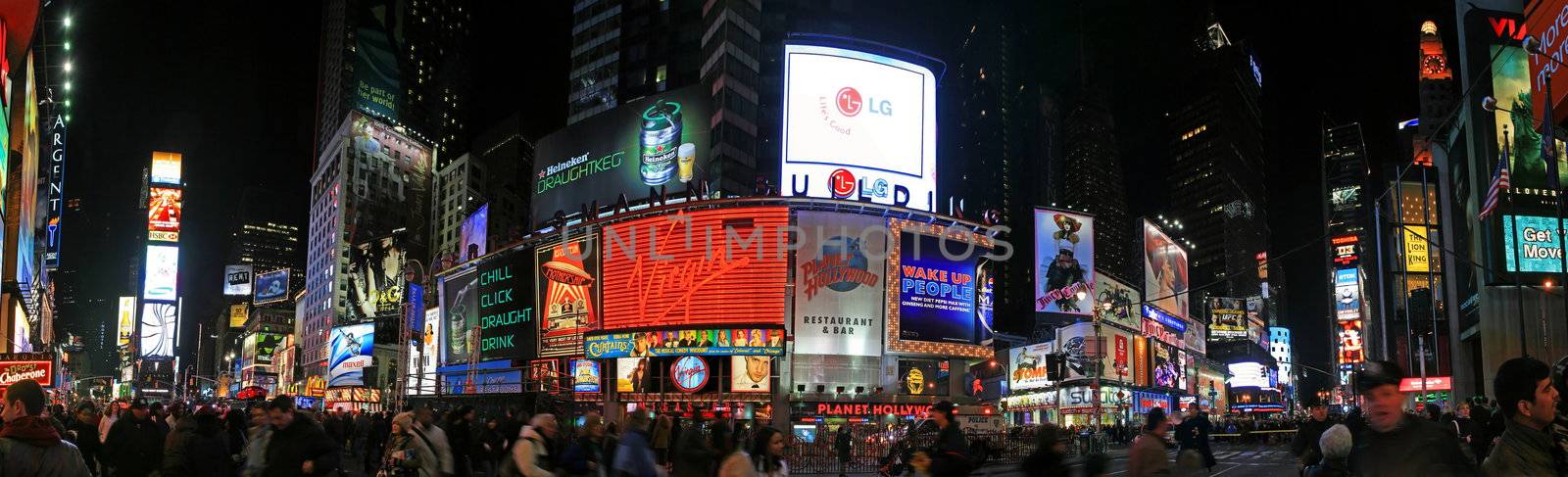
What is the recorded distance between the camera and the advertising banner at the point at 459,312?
63500 millimetres

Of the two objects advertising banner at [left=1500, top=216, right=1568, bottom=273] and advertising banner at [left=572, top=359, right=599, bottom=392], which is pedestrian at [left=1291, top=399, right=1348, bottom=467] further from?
advertising banner at [left=572, top=359, right=599, bottom=392]

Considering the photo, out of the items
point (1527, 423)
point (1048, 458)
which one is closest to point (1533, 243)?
point (1048, 458)

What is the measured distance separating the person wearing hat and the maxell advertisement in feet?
189

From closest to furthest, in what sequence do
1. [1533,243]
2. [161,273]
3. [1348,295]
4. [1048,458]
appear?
[1048,458] → [1533,243] → [1348,295] → [161,273]

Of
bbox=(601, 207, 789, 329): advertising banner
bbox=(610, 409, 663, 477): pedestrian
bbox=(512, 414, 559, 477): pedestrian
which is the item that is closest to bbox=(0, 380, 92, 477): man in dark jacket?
bbox=(512, 414, 559, 477): pedestrian

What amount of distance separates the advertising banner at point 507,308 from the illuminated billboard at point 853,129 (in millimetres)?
16415

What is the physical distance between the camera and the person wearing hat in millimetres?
4945

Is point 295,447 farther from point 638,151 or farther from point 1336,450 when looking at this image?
point 638,151

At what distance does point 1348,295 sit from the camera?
9656 centimetres

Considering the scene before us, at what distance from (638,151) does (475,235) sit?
13224 mm

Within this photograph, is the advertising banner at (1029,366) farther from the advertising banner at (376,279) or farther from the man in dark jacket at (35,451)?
the man in dark jacket at (35,451)

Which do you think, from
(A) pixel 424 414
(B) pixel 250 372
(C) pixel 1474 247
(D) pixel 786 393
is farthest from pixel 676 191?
(B) pixel 250 372

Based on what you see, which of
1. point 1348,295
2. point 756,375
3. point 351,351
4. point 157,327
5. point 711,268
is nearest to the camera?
point 711,268

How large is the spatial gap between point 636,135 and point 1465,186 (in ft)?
144
